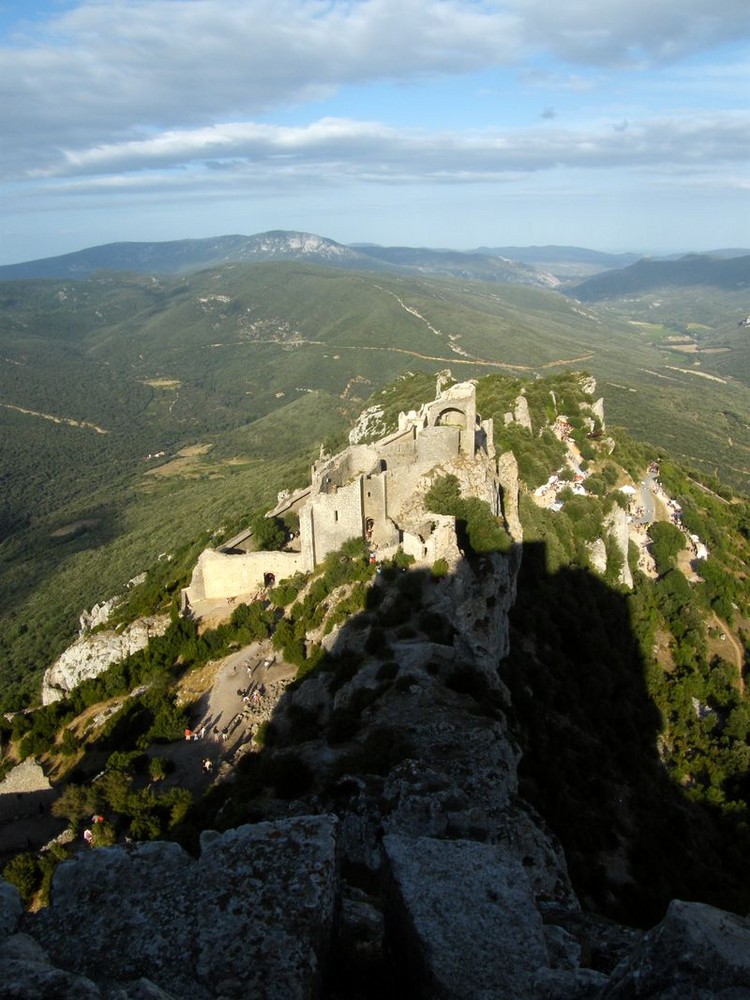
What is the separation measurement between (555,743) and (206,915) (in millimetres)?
19994

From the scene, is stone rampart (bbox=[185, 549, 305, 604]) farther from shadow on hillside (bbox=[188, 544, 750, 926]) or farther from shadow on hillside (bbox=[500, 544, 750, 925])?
shadow on hillside (bbox=[500, 544, 750, 925])

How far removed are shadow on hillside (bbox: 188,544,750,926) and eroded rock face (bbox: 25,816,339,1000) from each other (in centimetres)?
643

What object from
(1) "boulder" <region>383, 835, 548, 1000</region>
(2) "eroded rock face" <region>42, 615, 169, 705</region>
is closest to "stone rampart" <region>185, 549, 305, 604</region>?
(2) "eroded rock face" <region>42, 615, 169, 705</region>

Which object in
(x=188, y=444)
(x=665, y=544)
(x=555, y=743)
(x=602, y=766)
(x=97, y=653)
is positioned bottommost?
(x=188, y=444)

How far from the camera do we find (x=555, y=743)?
23.4m

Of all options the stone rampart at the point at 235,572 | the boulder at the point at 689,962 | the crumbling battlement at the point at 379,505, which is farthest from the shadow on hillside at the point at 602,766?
the boulder at the point at 689,962

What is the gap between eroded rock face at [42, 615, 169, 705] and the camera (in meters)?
31.2

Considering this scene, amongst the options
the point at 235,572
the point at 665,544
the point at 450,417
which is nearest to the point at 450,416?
the point at 450,417

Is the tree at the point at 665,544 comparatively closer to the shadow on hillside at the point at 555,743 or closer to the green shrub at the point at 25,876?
the shadow on hillside at the point at 555,743

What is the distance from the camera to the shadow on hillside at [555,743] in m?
15.4

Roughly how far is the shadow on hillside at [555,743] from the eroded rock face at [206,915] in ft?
21.1

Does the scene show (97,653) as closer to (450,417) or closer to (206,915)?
(450,417)

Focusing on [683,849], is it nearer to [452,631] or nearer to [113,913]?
[452,631]

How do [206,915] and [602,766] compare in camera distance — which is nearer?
[206,915]
